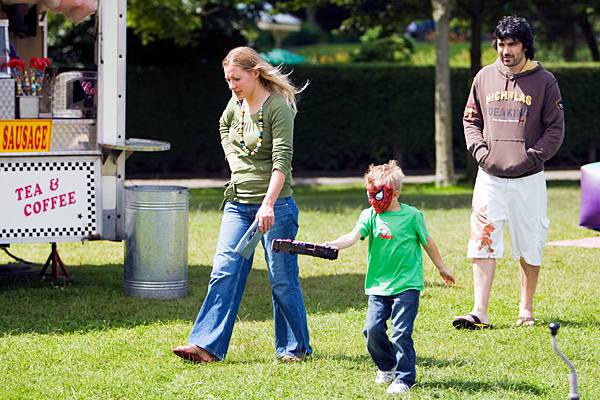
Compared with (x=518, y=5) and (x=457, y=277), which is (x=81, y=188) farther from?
(x=518, y=5)

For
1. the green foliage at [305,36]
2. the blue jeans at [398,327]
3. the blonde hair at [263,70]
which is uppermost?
the green foliage at [305,36]

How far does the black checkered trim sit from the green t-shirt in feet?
10.5

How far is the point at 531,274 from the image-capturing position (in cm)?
743

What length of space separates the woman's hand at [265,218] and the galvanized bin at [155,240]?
2.57 meters

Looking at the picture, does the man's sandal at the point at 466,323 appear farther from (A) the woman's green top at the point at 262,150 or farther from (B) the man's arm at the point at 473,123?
(A) the woman's green top at the point at 262,150

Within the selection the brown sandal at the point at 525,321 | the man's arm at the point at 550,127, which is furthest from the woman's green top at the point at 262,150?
the brown sandal at the point at 525,321

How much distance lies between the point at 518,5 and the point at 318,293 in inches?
535

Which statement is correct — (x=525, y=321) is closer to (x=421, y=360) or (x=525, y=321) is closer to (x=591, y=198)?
(x=421, y=360)

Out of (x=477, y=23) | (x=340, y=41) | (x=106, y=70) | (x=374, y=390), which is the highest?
(x=340, y=41)

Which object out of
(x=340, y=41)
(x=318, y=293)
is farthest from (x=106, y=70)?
(x=340, y=41)

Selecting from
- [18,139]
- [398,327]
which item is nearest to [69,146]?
[18,139]

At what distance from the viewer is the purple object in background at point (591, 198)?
9164 millimetres

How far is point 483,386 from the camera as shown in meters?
5.74

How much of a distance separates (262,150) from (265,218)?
0.45m
